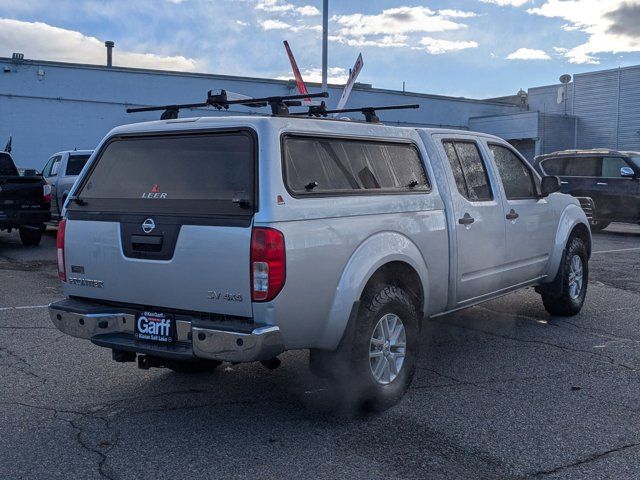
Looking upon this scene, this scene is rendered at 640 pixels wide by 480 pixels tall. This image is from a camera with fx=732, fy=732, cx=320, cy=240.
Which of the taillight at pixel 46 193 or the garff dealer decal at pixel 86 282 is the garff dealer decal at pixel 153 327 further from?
the taillight at pixel 46 193

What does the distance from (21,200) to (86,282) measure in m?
9.82

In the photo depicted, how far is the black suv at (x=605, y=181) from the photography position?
16.7 meters

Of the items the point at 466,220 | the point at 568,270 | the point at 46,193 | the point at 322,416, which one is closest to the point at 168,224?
the point at 322,416

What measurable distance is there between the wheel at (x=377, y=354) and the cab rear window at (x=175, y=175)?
1.07 meters

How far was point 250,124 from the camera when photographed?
4.37 meters

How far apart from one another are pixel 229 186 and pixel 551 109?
118 ft

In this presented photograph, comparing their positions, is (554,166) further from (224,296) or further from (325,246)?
(224,296)

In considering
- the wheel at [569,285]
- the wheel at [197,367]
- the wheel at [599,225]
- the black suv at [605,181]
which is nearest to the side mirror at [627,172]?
the black suv at [605,181]

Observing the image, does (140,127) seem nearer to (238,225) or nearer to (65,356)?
(238,225)

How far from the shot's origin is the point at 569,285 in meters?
7.63

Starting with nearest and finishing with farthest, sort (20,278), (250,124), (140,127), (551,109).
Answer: (250,124) < (140,127) < (20,278) < (551,109)

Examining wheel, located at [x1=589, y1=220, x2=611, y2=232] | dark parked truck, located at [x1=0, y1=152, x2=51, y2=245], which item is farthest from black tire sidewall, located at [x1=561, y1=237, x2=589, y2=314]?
wheel, located at [x1=589, y1=220, x2=611, y2=232]

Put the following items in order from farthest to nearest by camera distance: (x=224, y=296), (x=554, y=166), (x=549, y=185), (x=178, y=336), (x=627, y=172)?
(x=554, y=166) → (x=627, y=172) → (x=549, y=185) → (x=178, y=336) → (x=224, y=296)

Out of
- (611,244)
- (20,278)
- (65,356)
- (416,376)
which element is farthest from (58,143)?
(416,376)
